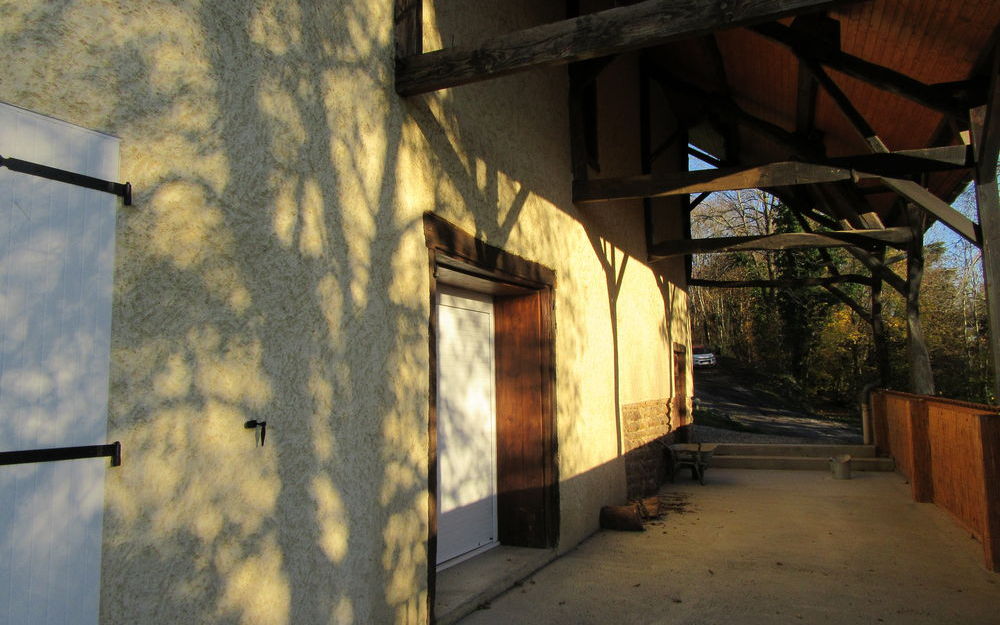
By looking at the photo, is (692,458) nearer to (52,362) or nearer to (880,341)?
(880,341)

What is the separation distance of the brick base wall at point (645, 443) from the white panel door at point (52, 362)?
20.7 feet

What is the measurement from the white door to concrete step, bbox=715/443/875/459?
24.9ft

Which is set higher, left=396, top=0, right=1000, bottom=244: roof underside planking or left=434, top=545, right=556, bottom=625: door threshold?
left=396, top=0, right=1000, bottom=244: roof underside planking

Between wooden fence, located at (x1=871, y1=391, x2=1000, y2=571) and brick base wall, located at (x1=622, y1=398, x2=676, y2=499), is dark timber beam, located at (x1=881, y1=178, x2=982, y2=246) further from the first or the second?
brick base wall, located at (x1=622, y1=398, x2=676, y2=499)

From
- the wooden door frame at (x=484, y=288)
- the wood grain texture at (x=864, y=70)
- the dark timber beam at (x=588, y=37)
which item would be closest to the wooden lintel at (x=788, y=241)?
the wood grain texture at (x=864, y=70)

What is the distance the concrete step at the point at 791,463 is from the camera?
10.8m

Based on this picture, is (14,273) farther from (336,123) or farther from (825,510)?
(825,510)

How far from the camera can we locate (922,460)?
7984 mm

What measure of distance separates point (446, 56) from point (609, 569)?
3727 millimetres

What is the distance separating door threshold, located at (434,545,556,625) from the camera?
404cm

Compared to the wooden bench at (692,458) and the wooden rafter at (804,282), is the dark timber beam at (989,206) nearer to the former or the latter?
the wooden bench at (692,458)

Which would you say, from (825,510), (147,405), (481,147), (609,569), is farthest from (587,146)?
(147,405)

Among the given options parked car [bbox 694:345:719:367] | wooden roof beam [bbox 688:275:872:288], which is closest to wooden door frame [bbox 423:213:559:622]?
wooden roof beam [bbox 688:275:872:288]

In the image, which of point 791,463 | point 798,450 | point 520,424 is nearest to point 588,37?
point 520,424
